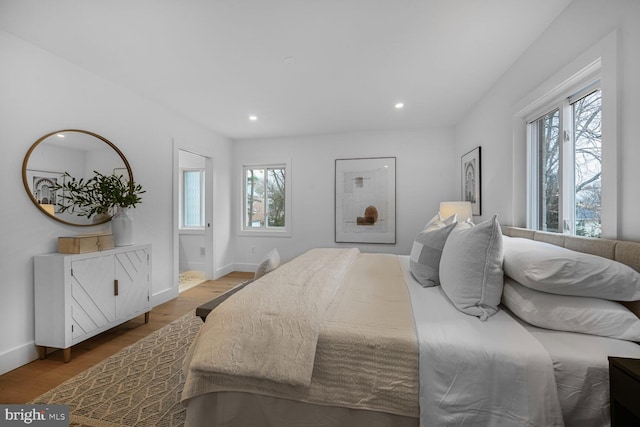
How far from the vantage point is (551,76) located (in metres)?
1.80

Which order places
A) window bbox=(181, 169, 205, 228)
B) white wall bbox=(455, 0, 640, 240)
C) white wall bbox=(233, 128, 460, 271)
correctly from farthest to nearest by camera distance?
window bbox=(181, 169, 205, 228) < white wall bbox=(233, 128, 460, 271) < white wall bbox=(455, 0, 640, 240)

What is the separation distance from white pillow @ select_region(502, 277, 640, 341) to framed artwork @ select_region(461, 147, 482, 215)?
2.20 m

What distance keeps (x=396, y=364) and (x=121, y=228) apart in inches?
114

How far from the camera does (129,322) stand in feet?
9.27

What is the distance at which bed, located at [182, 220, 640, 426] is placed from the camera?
916mm

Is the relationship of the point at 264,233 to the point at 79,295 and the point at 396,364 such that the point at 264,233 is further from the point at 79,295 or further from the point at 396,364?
the point at 396,364

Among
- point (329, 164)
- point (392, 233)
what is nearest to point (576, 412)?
point (392, 233)

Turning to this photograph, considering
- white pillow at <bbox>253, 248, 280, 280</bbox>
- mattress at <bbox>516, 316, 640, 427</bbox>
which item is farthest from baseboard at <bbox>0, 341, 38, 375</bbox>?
mattress at <bbox>516, 316, 640, 427</bbox>

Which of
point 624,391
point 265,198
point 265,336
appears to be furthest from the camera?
point 265,198

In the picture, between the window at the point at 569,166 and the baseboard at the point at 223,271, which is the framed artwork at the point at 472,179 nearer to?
the window at the point at 569,166

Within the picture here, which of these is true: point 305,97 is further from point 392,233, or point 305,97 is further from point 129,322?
point 129,322

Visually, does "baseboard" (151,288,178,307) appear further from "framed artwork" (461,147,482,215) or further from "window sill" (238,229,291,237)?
"framed artwork" (461,147,482,215)

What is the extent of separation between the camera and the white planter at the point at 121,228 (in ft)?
8.63

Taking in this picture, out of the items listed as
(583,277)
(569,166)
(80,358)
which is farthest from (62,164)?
(569,166)
